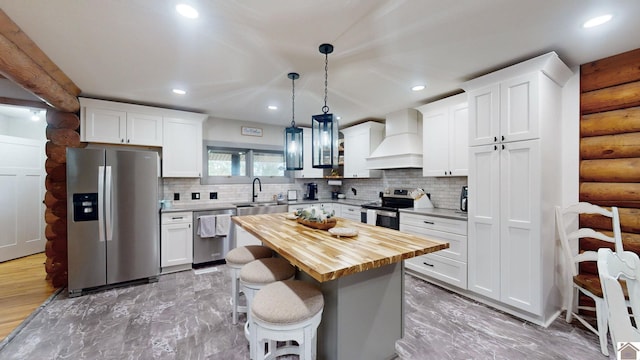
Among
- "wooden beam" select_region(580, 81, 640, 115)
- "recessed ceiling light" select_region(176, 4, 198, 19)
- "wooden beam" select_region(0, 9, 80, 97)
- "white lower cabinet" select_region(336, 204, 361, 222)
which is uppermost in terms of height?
"recessed ceiling light" select_region(176, 4, 198, 19)

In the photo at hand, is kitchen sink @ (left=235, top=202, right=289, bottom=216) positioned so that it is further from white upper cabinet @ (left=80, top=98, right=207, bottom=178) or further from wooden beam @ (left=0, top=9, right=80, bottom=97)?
wooden beam @ (left=0, top=9, right=80, bottom=97)

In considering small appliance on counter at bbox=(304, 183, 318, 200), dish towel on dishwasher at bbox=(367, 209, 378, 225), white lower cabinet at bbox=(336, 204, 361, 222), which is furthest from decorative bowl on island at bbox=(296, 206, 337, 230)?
small appliance on counter at bbox=(304, 183, 318, 200)

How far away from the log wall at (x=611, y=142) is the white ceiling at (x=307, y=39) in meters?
0.20

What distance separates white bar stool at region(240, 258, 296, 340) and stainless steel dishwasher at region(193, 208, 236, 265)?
2.12 metres

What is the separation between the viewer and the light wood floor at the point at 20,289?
2.47 metres

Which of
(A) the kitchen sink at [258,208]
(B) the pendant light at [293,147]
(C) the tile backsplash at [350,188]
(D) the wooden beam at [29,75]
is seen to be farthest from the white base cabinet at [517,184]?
(D) the wooden beam at [29,75]

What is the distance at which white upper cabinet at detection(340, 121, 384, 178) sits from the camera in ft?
15.4

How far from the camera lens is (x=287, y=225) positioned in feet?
7.97

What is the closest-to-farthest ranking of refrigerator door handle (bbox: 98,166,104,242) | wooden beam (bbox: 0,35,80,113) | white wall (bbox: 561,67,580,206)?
wooden beam (bbox: 0,35,80,113) → white wall (bbox: 561,67,580,206) → refrigerator door handle (bbox: 98,166,104,242)

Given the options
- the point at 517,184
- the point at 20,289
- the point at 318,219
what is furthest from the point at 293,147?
the point at 20,289

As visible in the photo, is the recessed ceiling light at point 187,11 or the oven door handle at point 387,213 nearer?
the recessed ceiling light at point 187,11

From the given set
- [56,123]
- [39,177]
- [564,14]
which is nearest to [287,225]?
[564,14]

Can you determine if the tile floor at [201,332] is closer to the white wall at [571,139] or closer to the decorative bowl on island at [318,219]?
the decorative bowl on island at [318,219]

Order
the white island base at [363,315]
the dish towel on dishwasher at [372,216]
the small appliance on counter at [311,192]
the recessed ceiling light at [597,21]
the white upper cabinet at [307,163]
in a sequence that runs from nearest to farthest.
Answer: the white island base at [363,315], the recessed ceiling light at [597,21], the dish towel on dishwasher at [372,216], the white upper cabinet at [307,163], the small appliance on counter at [311,192]
